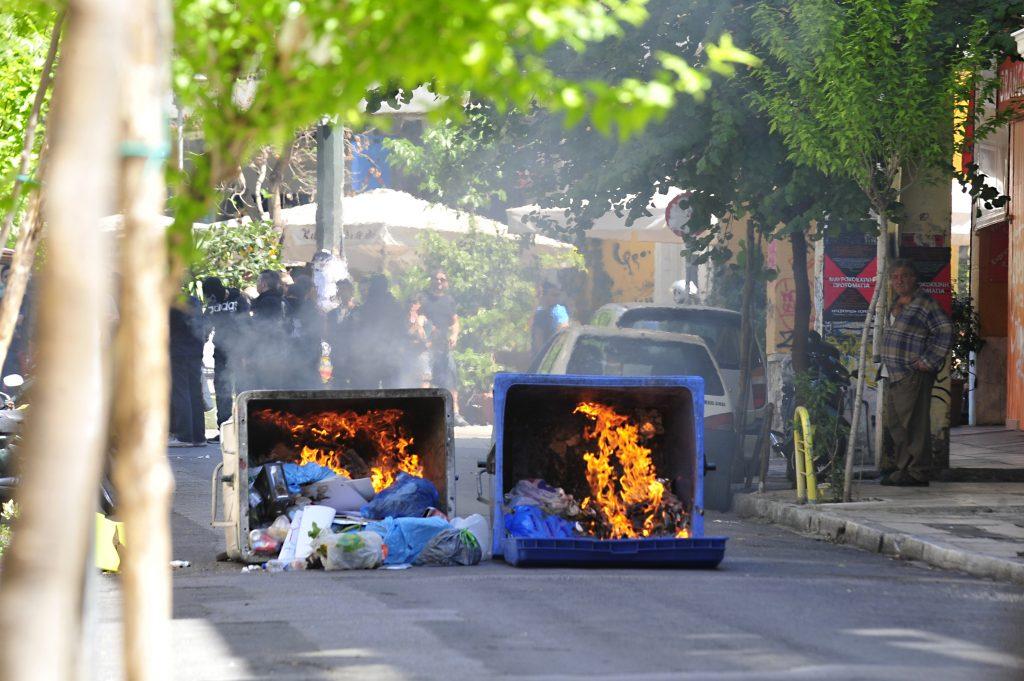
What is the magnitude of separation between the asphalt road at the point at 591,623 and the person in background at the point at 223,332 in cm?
825

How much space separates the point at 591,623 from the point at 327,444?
4360 mm

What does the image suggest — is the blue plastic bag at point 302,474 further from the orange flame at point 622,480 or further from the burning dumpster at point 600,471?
the orange flame at point 622,480

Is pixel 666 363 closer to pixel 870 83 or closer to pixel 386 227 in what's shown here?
pixel 870 83

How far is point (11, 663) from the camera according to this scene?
3168 mm

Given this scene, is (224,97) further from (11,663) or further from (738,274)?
(738,274)

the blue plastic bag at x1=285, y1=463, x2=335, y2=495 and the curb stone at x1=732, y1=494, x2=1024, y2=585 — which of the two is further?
the blue plastic bag at x1=285, y1=463, x2=335, y2=495

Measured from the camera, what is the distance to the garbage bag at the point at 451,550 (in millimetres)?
10539

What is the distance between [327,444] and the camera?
468 inches

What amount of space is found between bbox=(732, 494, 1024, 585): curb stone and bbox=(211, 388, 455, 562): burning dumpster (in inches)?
126

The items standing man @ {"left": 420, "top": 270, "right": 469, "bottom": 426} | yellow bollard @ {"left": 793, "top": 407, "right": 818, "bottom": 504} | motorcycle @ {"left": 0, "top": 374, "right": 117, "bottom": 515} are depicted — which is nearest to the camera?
motorcycle @ {"left": 0, "top": 374, "right": 117, "bottom": 515}

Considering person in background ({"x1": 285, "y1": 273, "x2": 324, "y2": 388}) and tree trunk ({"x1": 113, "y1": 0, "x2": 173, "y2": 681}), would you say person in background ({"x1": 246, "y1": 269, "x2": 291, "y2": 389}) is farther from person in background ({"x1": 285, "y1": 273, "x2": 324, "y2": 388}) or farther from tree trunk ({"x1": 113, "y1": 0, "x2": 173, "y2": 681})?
tree trunk ({"x1": 113, "y1": 0, "x2": 173, "y2": 681})

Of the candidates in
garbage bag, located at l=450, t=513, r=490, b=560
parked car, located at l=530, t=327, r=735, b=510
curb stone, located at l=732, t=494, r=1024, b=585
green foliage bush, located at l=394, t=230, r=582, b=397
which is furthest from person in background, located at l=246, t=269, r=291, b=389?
garbage bag, located at l=450, t=513, r=490, b=560

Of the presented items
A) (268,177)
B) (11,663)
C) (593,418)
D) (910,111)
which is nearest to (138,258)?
(11,663)

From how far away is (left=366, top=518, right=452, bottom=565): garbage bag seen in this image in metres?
10.6
